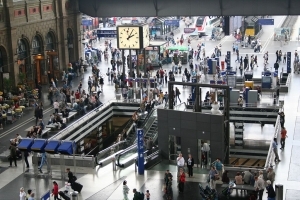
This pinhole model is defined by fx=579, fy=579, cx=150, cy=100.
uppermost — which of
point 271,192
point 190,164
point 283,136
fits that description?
point 283,136

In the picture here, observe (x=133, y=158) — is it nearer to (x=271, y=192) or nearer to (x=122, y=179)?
(x=122, y=179)

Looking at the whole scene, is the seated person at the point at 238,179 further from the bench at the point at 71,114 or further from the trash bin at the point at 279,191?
the bench at the point at 71,114

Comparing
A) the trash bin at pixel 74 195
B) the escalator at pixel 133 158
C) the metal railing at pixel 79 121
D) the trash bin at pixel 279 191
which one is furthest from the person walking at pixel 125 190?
the metal railing at pixel 79 121

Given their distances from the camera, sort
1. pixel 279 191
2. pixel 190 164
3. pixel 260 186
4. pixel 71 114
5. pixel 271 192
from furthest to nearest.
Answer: pixel 71 114, pixel 190 164, pixel 260 186, pixel 271 192, pixel 279 191

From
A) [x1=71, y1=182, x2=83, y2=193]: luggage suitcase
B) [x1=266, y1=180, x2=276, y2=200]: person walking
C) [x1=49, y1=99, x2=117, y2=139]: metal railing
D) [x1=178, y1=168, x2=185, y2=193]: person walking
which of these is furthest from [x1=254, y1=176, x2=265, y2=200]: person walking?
[x1=49, y1=99, x2=117, y2=139]: metal railing

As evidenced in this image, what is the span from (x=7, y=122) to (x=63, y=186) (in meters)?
14.8

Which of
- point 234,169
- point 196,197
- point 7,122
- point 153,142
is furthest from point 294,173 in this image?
point 7,122

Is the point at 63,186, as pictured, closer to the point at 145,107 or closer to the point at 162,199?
the point at 162,199

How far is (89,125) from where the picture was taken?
147 ft

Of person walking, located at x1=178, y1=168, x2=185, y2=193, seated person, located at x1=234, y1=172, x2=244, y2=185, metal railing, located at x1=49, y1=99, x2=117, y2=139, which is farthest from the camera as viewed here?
metal railing, located at x1=49, y1=99, x2=117, y2=139

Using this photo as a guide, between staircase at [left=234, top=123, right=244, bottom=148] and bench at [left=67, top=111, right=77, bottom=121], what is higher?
bench at [left=67, top=111, right=77, bottom=121]

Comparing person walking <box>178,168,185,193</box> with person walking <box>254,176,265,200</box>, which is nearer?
person walking <box>254,176,265,200</box>

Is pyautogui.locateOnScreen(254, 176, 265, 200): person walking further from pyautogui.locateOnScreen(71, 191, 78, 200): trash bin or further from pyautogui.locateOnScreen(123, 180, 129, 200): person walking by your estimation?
pyautogui.locateOnScreen(71, 191, 78, 200): trash bin

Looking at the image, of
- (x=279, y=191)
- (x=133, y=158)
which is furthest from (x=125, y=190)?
(x=279, y=191)
